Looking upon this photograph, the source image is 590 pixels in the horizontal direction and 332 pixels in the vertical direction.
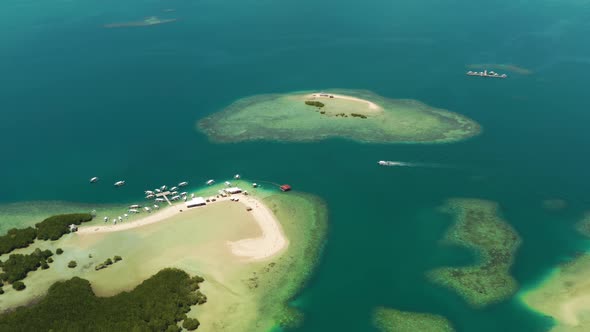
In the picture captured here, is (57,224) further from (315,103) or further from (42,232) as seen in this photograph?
(315,103)

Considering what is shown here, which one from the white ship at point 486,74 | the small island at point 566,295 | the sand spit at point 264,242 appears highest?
the white ship at point 486,74

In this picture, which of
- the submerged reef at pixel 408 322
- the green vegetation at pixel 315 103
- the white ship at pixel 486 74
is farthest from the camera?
the white ship at pixel 486 74

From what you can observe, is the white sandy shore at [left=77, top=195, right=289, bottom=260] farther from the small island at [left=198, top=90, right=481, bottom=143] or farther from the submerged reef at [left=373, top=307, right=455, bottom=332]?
the small island at [left=198, top=90, right=481, bottom=143]

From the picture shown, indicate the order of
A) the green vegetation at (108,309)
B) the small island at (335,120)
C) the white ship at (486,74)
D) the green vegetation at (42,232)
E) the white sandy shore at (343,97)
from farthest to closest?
1. the white ship at (486,74)
2. the white sandy shore at (343,97)
3. the small island at (335,120)
4. the green vegetation at (42,232)
5. the green vegetation at (108,309)

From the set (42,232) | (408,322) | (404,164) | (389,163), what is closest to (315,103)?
(389,163)

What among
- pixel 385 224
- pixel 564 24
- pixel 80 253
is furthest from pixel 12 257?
pixel 564 24

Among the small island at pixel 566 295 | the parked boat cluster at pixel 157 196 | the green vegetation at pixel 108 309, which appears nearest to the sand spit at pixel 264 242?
the green vegetation at pixel 108 309

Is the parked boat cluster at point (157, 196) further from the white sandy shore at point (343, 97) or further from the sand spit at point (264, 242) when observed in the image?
the white sandy shore at point (343, 97)
